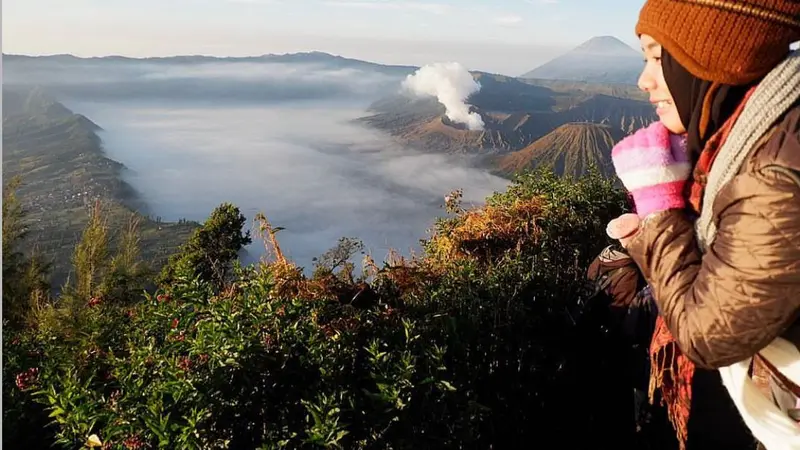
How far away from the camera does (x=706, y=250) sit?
127 cm

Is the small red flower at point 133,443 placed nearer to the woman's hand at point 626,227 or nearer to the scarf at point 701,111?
the woman's hand at point 626,227

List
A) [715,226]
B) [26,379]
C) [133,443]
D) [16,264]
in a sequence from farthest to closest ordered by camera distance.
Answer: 1. [16,264]
2. [26,379]
3. [133,443]
4. [715,226]

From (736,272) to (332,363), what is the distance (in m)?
1.09

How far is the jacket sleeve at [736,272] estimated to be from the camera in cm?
110

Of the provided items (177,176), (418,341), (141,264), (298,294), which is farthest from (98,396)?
(177,176)

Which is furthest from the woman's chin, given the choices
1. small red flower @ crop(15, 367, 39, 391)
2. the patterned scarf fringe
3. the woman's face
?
small red flower @ crop(15, 367, 39, 391)

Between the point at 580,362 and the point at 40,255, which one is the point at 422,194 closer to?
the point at 40,255

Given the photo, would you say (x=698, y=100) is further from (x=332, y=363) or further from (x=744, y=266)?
(x=332, y=363)

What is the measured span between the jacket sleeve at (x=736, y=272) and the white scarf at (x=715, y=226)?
44 mm

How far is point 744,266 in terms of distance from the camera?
1139mm

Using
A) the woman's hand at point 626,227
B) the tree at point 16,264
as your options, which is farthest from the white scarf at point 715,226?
the tree at point 16,264

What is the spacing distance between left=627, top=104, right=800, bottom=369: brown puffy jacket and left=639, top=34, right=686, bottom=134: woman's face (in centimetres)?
25

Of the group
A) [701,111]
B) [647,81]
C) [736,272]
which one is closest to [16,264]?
[647,81]

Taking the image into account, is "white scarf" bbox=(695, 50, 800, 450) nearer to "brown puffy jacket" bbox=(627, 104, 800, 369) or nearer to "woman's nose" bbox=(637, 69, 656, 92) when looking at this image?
"brown puffy jacket" bbox=(627, 104, 800, 369)
